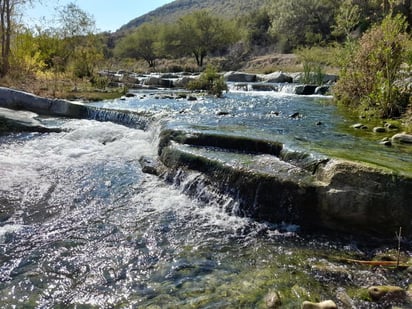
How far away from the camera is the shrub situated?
19.8 m

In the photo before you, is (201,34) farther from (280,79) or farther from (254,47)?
(280,79)

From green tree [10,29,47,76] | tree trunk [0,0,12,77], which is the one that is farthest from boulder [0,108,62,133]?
green tree [10,29,47,76]

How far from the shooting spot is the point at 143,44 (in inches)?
2397

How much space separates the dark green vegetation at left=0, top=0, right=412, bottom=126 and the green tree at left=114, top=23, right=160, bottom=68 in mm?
163

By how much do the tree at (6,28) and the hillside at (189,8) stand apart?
3901 inches

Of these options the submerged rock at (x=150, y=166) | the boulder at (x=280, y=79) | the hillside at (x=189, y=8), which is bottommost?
the submerged rock at (x=150, y=166)

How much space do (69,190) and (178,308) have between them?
13.8 feet

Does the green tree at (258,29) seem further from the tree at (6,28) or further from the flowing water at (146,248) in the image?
the flowing water at (146,248)

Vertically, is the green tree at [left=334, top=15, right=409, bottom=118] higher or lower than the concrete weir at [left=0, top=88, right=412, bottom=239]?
higher

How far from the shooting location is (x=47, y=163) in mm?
8789

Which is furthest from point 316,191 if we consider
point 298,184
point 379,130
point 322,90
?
point 322,90

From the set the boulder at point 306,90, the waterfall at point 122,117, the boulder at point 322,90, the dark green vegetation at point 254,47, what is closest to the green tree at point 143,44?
the dark green vegetation at point 254,47

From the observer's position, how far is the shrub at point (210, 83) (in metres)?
19.8

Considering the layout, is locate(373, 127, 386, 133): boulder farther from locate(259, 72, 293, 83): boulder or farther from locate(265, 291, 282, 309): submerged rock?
locate(259, 72, 293, 83): boulder
